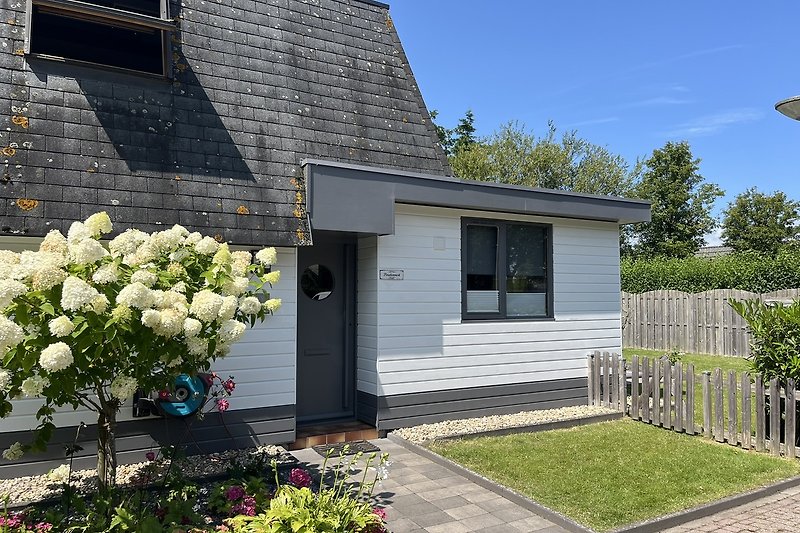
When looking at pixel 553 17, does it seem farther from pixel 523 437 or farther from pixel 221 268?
pixel 221 268

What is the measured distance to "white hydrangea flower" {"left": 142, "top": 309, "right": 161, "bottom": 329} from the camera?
10.3ft

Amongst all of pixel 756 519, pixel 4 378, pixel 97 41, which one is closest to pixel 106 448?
pixel 4 378

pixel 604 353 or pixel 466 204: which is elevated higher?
pixel 466 204

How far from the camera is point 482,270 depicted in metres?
8.02

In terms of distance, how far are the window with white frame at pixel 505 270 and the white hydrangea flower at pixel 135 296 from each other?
5.16 meters

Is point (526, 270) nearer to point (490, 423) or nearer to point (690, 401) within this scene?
point (490, 423)

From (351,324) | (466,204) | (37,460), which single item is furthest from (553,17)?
(37,460)

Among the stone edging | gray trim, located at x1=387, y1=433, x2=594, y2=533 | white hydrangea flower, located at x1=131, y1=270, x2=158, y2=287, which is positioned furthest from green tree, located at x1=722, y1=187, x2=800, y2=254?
white hydrangea flower, located at x1=131, y1=270, x2=158, y2=287

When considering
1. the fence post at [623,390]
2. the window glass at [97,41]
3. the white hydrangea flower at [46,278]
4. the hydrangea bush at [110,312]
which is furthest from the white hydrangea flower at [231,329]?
the fence post at [623,390]

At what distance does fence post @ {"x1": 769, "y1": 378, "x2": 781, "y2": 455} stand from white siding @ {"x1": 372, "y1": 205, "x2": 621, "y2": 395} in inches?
109

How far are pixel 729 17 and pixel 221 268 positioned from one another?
46.8ft

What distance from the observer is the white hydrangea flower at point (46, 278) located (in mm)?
3135

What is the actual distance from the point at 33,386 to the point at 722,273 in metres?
18.4

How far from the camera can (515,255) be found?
8250 millimetres
